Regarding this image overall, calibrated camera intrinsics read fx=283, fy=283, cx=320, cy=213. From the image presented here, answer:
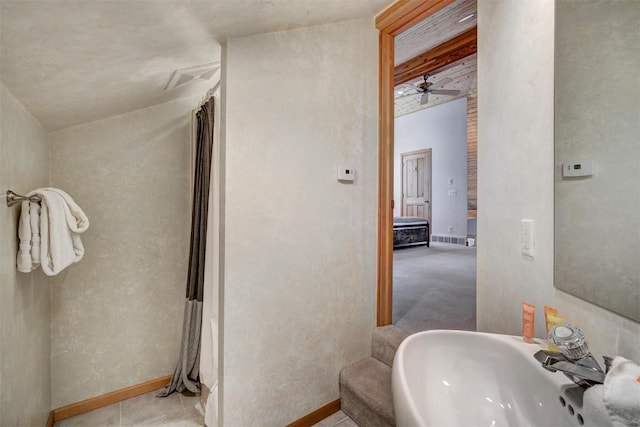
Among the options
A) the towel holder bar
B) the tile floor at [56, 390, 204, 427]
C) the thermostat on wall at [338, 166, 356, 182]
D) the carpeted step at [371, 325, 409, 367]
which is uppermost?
the thermostat on wall at [338, 166, 356, 182]

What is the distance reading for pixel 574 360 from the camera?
0.63 meters

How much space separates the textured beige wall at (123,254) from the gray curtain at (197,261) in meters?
0.29

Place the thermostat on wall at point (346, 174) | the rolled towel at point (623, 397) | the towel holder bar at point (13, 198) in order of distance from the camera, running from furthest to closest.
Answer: the thermostat on wall at point (346, 174) → the towel holder bar at point (13, 198) → the rolled towel at point (623, 397)

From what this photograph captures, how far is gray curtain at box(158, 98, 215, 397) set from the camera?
177cm

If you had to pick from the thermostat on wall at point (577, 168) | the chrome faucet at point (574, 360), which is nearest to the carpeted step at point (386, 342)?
the chrome faucet at point (574, 360)

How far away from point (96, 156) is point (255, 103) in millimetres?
1266

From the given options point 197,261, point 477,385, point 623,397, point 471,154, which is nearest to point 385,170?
point 477,385

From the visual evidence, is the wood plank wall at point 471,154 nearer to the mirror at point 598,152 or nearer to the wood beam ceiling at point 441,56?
the wood beam ceiling at point 441,56

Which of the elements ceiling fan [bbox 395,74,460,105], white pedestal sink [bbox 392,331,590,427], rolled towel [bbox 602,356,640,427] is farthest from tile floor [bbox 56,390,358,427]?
ceiling fan [bbox 395,74,460,105]

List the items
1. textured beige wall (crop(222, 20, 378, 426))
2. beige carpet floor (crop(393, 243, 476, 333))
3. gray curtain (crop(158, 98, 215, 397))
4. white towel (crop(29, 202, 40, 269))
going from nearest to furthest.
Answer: white towel (crop(29, 202, 40, 269)) → textured beige wall (crop(222, 20, 378, 426)) → gray curtain (crop(158, 98, 215, 397)) → beige carpet floor (crop(393, 243, 476, 333))

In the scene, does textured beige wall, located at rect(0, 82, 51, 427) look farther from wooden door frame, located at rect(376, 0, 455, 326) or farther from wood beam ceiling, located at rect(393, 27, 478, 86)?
wood beam ceiling, located at rect(393, 27, 478, 86)

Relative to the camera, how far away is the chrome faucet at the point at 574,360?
59cm

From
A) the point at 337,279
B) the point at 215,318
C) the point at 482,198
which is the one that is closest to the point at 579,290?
the point at 482,198

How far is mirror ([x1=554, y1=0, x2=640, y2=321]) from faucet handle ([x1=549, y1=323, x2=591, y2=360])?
14cm
